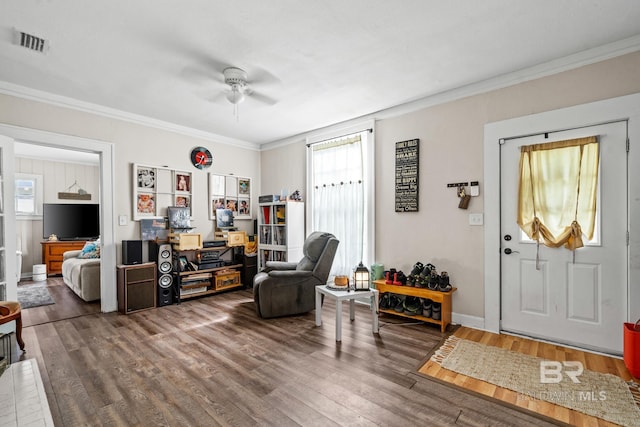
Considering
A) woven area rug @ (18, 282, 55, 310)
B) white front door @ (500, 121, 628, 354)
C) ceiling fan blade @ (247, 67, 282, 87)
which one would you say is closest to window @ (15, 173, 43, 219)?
woven area rug @ (18, 282, 55, 310)

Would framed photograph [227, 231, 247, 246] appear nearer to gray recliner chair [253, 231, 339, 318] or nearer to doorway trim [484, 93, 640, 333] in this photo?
gray recliner chair [253, 231, 339, 318]

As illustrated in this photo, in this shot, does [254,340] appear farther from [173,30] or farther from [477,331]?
[173,30]

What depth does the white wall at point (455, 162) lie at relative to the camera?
263 centimetres

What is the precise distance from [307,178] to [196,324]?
2.70 metres

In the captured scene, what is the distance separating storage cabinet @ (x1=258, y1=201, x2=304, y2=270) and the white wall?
143cm

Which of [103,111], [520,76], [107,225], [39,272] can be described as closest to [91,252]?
[107,225]

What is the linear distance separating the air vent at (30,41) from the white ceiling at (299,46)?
6 centimetres

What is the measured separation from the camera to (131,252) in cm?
386

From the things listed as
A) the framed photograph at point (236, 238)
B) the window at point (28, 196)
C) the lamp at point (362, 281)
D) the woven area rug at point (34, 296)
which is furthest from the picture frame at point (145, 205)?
the window at point (28, 196)

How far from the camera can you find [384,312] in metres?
3.61

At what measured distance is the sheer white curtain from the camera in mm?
4195

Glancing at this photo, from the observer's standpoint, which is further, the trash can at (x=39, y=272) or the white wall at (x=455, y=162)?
the trash can at (x=39, y=272)

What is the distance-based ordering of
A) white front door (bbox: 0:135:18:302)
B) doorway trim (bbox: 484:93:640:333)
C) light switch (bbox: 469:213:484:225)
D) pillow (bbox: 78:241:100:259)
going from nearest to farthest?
1. doorway trim (bbox: 484:93:640:333)
2. white front door (bbox: 0:135:18:302)
3. light switch (bbox: 469:213:484:225)
4. pillow (bbox: 78:241:100:259)

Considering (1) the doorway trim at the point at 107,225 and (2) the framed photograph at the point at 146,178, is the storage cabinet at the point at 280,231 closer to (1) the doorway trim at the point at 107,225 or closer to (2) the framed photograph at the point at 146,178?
(2) the framed photograph at the point at 146,178
